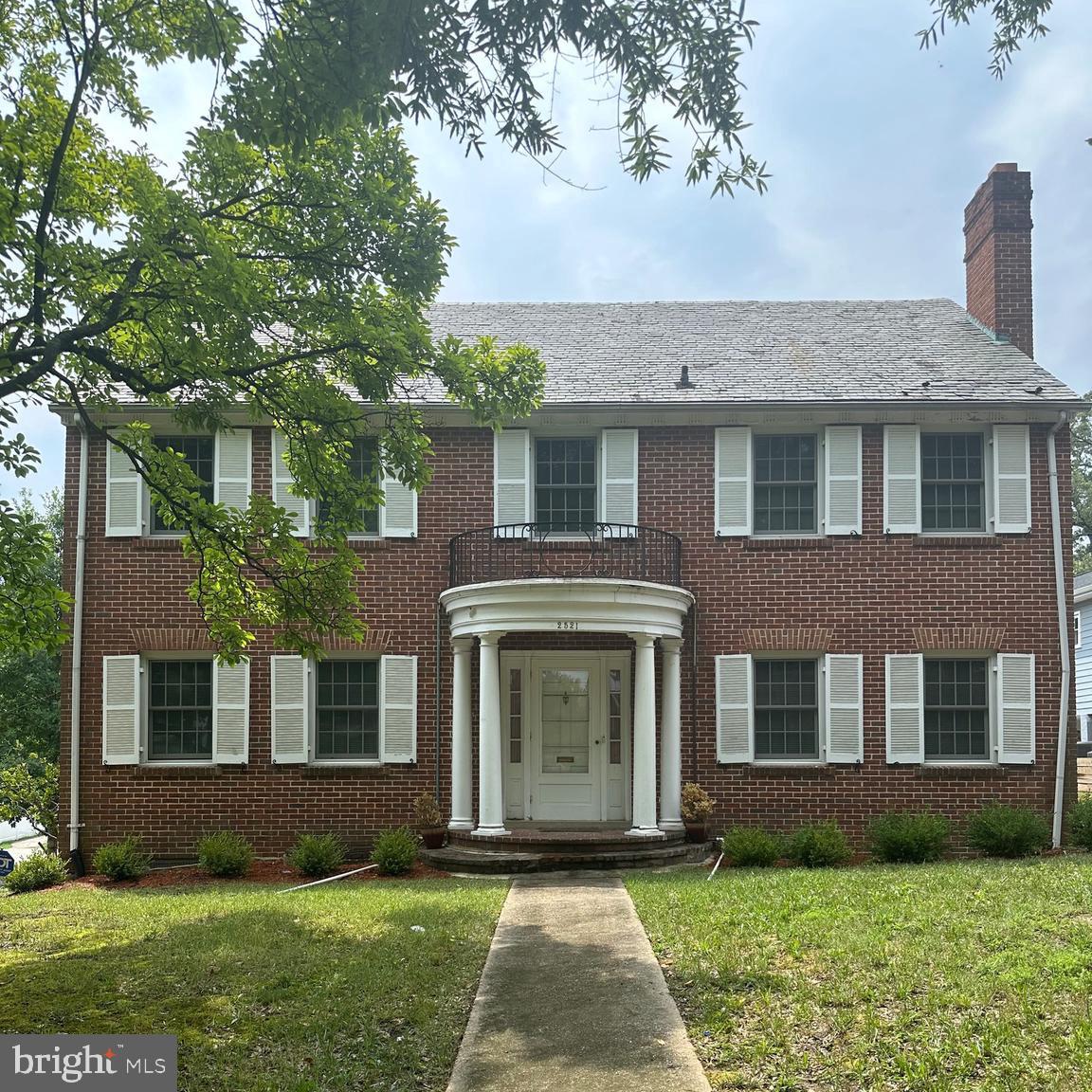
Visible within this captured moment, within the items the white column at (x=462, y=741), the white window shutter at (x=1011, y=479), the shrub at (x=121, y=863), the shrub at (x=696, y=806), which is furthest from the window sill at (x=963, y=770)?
the shrub at (x=121, y=863)

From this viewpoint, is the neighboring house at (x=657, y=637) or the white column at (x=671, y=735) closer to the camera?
the white column at (x=671, y=735)

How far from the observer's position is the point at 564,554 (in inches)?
573

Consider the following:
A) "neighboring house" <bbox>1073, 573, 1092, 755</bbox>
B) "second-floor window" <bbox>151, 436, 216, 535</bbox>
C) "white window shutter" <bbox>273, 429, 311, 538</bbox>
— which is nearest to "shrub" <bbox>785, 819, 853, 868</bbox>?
"white window shutter" <bbox>273, 429, 311, 538</bbox>

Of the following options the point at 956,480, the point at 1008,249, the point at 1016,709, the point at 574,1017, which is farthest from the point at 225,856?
the point at 1008,249

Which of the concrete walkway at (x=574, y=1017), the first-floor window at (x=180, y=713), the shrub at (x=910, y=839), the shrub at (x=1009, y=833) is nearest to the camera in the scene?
the concrete walkway at (x=574, y=1017)

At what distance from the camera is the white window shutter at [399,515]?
14.6m

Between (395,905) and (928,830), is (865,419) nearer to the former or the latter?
(928,830)

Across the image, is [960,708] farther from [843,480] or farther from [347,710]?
[347,710]

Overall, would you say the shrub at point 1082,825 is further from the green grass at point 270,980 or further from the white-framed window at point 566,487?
the green grass at point 270,980

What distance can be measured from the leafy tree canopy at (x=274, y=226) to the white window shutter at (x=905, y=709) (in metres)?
6.95

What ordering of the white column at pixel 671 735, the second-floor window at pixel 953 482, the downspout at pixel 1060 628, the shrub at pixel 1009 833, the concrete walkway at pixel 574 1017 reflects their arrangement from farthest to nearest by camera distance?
1. the second-floor window at pixel 953 482
2. the downspout at pixel 1060 628
3. the white column at pixel 671 735
4. the shrub at pixel 1009 833
5. the concrete walkway at pixel 574 1017

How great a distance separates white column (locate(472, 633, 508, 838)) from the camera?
13.3 meters

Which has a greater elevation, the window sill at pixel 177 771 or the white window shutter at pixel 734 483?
the white window shutter at pixel 734 483

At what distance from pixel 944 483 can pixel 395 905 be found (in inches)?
365
